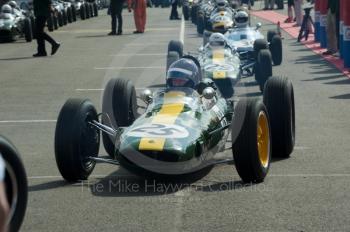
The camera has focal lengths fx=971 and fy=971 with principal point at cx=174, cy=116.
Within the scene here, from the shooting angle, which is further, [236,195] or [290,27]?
[290,27]

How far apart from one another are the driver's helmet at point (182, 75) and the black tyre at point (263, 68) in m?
6.21

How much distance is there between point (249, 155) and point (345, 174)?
1240 millimetres

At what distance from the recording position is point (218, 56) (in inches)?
677

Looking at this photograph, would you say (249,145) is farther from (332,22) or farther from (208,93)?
(332,22)

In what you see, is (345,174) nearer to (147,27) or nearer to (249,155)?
(249,155)

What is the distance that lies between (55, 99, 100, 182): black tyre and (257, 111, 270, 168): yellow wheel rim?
1.66m

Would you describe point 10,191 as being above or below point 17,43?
above

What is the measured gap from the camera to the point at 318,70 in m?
20.5

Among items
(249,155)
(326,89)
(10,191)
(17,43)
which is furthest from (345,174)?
(17,43)

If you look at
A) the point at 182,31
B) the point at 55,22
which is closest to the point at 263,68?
the point at 182,31

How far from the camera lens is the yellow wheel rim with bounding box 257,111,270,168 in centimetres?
947

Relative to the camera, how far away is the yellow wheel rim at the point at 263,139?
373 inches

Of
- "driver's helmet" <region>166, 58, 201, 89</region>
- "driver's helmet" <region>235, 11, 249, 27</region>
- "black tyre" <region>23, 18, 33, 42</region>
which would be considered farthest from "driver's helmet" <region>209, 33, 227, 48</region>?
"black tyre" <region>23, 18, 33, 42</region>

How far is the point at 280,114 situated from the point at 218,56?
700cm
